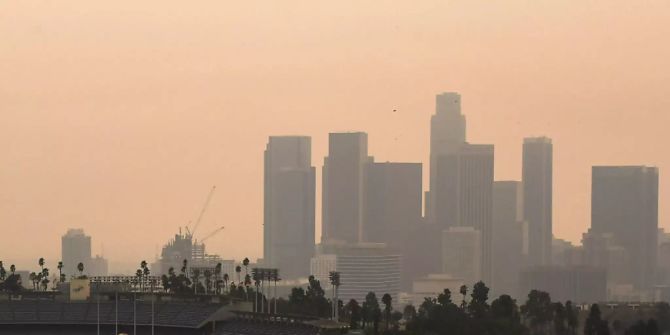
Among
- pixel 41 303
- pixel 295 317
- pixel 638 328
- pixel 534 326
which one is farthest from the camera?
pixel 41 303

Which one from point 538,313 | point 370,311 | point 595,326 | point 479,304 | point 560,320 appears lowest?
point 370,311

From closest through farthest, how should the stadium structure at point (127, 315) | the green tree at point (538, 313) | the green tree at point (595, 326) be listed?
the green tree at point (595, 326)
the stadium structure at point (127, 315)
the green tree at point (538, 313)

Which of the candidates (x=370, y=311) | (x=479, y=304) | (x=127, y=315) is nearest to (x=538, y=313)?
(x=479, y=304)

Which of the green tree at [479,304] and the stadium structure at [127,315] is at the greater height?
the green tree at [479,304]

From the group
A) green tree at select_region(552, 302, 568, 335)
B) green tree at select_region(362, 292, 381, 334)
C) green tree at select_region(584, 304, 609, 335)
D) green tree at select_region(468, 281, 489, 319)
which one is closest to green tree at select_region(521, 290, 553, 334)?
green tree at select_region(552, 302, 568, 335)

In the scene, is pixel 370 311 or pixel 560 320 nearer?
pixel 560 320

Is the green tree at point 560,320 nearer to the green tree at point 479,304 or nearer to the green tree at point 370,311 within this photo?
the green tree at point 479,304

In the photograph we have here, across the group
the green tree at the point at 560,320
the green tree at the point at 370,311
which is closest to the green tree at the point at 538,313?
the green tree at the point at 560,320

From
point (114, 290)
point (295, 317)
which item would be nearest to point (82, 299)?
point (114, 290)

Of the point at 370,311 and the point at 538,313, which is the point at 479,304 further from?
the point at 370,311

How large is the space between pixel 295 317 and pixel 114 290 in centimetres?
3461

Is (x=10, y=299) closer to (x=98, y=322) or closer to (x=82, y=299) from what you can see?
(x=82, y=299)

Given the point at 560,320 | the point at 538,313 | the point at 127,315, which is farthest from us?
the point at 127,315

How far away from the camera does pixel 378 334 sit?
13975 cm
